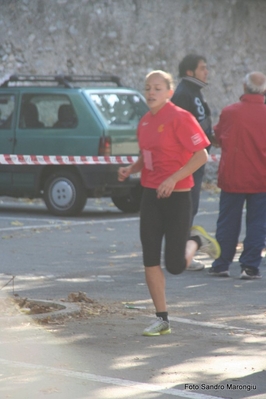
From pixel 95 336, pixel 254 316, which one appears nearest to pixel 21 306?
pixel 95 336

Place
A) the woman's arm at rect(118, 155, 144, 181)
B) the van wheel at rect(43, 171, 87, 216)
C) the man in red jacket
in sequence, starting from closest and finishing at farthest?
the woman's arm at rect(118, 155, 144, 181) < the man in red jacket < the van wheel at rect(43, 171, 87, 216)

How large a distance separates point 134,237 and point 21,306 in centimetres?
536

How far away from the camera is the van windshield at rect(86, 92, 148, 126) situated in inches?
616

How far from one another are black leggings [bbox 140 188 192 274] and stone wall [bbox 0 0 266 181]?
45.7 ft

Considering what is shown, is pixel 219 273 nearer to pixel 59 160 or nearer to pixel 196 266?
pixel 196 266

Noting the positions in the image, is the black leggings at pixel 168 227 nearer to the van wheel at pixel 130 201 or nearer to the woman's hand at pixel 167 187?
the woman's hand at pixel 167 187

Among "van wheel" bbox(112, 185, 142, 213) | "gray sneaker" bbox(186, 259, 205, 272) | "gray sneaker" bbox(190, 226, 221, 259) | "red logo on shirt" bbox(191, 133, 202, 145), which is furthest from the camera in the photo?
"van wheel" bbox(112, 185, 142, 213)

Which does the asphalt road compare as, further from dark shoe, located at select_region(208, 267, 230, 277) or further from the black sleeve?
the black sleeve

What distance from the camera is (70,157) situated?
15477 millimetres

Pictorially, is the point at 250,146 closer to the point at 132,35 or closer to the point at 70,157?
the point at 70,157

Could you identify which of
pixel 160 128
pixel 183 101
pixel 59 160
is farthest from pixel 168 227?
pixel 59 160

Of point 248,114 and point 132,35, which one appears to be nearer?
point 248,114

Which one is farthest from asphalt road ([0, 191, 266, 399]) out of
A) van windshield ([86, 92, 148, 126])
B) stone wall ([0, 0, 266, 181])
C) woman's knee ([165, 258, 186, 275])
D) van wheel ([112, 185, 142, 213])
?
stone wall ([0, 0, 266, 181])

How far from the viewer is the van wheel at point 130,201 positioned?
16172 mm
